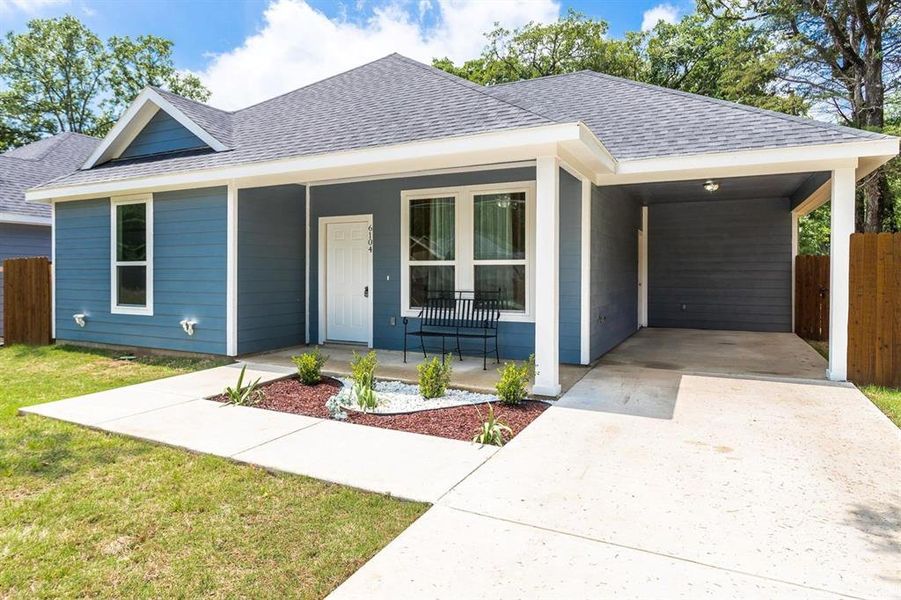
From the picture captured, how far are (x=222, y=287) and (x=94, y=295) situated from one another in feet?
9.72

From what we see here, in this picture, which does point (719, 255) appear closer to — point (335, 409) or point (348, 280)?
point (348, 280)

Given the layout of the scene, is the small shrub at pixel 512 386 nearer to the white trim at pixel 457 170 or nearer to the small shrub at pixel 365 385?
the small shrub at pixel 365 385

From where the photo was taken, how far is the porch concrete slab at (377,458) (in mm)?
3236

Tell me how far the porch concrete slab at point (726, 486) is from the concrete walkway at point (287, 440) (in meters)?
0.30

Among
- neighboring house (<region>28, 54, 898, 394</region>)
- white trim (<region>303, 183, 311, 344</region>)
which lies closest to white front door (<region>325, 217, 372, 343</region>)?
neighboring house (<region>28, 54, 898, 394</region>)

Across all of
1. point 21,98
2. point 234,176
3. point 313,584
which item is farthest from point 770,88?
point 21,98

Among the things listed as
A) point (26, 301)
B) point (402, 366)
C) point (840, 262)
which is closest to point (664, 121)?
point (840, 262)

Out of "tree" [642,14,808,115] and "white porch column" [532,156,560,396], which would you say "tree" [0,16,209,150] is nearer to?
"tree" [642,14,808,115]

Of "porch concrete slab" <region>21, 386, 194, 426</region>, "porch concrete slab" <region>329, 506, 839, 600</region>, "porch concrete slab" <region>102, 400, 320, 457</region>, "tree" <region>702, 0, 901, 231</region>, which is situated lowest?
"porch concrete slab" <region>329, 506, 839, 600</region>

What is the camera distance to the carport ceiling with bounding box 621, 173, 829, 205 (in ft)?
26.8

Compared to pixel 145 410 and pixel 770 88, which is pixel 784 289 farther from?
pixel 145 410

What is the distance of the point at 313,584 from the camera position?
2.25 metres

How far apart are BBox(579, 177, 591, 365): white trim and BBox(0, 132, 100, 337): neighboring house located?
1112 cm

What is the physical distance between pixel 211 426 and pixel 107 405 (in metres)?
1.44
